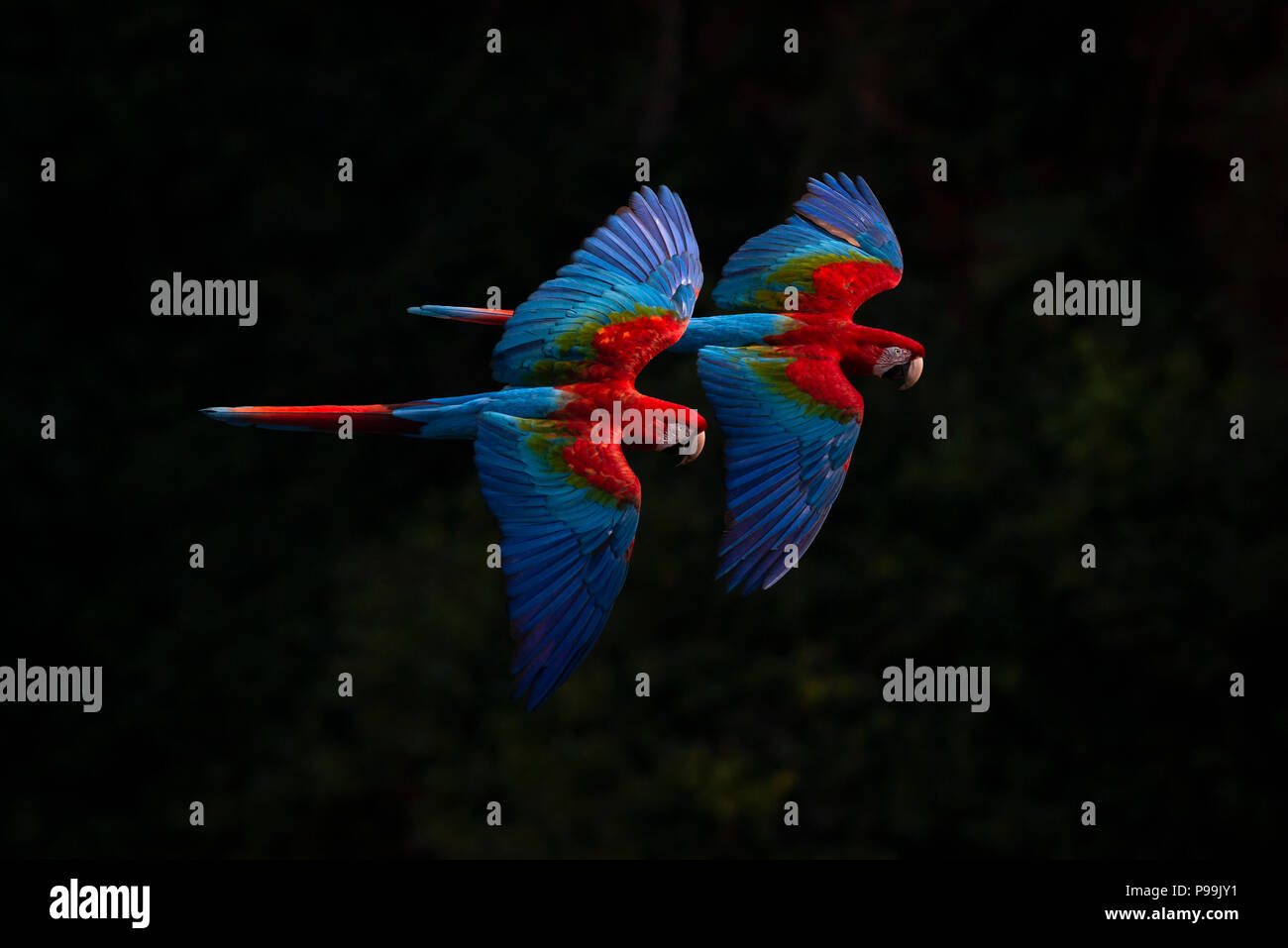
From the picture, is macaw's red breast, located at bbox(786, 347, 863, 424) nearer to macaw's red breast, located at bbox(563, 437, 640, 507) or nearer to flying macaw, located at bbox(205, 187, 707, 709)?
flying macaw, located at bbox(205, 187, 707, 709)

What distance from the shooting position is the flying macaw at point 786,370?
5234 mm

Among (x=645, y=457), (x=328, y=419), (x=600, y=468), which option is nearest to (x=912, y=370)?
(x=600, y=468)

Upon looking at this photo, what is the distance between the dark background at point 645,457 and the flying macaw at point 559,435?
6461 mm

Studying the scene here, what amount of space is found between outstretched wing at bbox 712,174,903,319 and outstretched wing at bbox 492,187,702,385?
9.8 inches

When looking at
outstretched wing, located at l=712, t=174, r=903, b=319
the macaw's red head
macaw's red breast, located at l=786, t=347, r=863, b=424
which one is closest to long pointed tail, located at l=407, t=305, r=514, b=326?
outstretched wing, located at l=712, t=174, r=903, b=319

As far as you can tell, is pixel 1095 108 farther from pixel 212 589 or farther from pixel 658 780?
pixel 212 589

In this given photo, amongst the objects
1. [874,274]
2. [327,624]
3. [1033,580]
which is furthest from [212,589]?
[874,274]

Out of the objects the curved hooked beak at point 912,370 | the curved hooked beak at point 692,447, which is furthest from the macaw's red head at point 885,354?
the curved hooked beak at point 692,447

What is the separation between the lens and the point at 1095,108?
12.7 m

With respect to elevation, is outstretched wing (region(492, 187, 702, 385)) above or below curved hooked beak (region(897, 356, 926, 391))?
above

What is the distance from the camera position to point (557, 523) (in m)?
5.00

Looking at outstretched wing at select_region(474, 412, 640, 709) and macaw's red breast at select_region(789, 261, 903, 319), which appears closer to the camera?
outstretched wing at select_region(474, 412, 640, 709)

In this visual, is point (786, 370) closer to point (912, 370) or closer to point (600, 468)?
point (912, 370)

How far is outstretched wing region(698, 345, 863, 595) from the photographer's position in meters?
5.23
